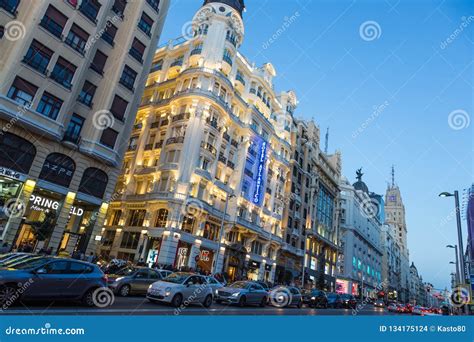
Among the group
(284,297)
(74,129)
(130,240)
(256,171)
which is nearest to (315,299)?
(284,297)

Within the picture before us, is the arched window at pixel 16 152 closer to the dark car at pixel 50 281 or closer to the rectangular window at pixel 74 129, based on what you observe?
the rectangular window at pixel 74 129

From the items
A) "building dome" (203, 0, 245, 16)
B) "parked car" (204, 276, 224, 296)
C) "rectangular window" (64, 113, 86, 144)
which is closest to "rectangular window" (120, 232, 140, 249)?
"rectangular window" (64, 113, 86, 144)

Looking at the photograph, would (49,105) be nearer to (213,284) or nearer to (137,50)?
(137,50)

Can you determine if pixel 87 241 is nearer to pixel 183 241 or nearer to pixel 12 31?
pixel 183 241

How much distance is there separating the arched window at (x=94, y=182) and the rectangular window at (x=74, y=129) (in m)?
2.82

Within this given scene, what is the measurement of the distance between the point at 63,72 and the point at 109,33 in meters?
7.08

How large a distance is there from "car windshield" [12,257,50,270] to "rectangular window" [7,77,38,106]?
1696cm

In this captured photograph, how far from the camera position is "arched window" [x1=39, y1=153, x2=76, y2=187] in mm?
25344

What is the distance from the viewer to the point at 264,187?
163 feet

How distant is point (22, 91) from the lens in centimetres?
2367

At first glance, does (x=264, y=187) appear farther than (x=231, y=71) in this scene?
Yes

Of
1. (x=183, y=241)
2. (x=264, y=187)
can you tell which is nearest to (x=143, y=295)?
(x=183, y=241)
